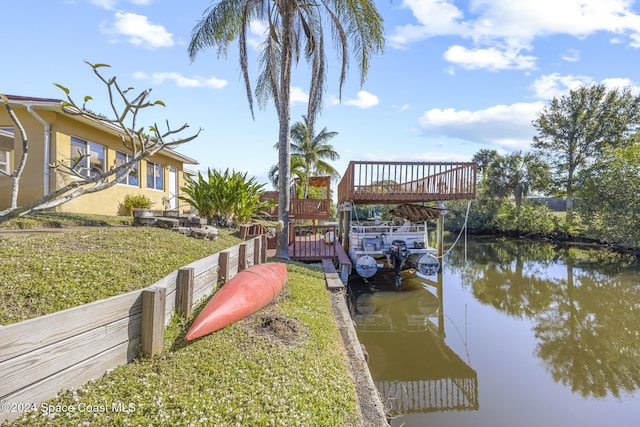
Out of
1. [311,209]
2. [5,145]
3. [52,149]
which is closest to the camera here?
[52,149]

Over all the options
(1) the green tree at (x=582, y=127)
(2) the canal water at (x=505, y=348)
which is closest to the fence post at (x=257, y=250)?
(2) the canal water at (x=505, y=348)

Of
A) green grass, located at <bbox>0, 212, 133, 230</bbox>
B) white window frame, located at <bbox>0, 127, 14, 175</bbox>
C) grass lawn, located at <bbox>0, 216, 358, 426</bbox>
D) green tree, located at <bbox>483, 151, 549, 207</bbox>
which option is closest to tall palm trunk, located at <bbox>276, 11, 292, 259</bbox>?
green grass, located at <bbox>0, 212, 133, 230</bbox>

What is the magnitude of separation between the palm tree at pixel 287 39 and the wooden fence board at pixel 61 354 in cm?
687

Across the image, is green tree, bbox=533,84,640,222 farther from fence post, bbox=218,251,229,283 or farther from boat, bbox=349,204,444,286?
fence post, bbox=218,251,229,283

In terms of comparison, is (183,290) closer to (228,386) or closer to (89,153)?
(228,386)

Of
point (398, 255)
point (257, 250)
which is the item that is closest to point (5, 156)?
point (257, 250)

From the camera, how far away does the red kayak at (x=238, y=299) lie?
9.75ft

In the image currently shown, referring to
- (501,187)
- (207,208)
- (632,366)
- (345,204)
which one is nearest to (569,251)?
(501,187)

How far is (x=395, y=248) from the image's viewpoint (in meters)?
10.5

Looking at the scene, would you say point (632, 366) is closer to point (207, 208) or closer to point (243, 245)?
point (243, 245)

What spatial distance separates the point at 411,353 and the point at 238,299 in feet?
13.1

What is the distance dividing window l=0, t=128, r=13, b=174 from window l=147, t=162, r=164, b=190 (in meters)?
4.19

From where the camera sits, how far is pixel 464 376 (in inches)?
210

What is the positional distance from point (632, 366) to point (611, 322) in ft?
8.01
